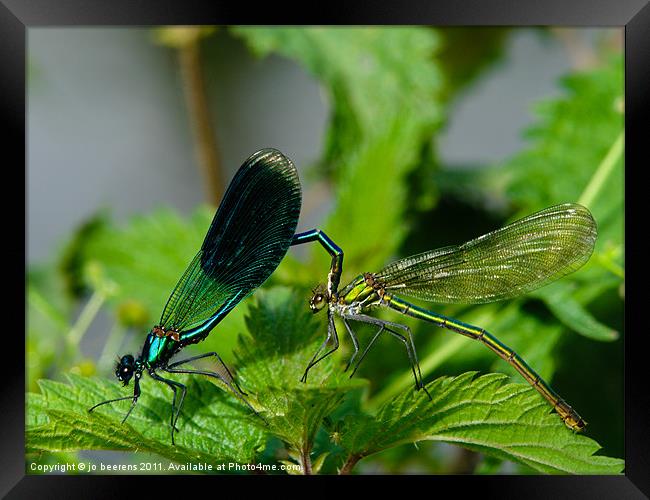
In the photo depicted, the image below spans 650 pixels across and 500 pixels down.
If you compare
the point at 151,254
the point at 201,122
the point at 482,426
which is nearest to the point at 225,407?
the point at 482,426

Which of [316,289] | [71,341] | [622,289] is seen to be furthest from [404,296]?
[71,341]

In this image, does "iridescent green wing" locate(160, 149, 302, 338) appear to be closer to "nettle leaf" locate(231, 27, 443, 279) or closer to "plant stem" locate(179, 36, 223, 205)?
"nettle leaf" locate(231, 27, 443, 279)

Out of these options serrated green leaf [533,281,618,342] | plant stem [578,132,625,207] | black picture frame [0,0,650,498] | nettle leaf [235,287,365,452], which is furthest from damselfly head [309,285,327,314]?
plant stem [578,132,625,207]

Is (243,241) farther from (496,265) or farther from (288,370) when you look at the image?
(496,265)

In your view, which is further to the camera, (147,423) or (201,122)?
(201,122)

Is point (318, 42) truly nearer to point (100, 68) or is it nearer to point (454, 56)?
point (454, 56)

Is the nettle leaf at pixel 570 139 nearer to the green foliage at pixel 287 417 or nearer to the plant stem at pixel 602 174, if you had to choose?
the plant stem at pixel 602 174
